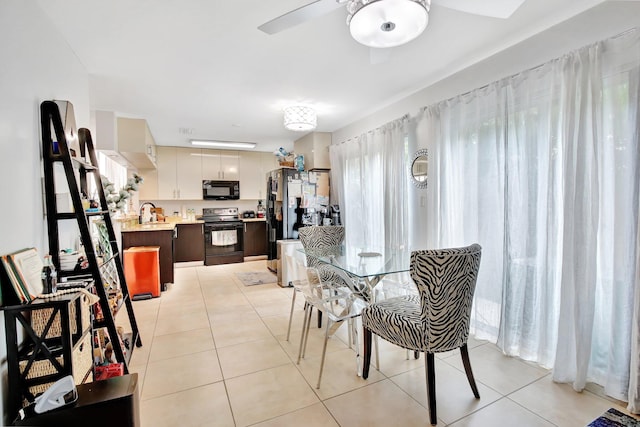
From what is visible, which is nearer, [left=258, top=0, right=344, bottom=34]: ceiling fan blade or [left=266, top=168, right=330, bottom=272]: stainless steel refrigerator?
[left=258, top=0, right=344, bottom=34]: ceiling fan blade

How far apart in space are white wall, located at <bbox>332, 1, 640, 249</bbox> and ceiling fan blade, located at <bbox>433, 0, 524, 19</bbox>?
769mm

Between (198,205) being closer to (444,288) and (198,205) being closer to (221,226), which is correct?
(221,226)

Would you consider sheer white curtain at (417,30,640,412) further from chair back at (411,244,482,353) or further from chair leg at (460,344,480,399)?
chair back at (411,244,482,353)

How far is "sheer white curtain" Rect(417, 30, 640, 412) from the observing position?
66.6 inches

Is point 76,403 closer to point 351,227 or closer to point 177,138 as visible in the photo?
point 351,227

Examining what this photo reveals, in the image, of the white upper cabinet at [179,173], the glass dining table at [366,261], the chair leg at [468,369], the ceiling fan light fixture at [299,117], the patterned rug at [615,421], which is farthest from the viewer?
the white upper cabinet at [179,173]

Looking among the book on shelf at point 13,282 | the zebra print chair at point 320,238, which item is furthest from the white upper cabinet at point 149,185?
the book on shelf at point 13,282

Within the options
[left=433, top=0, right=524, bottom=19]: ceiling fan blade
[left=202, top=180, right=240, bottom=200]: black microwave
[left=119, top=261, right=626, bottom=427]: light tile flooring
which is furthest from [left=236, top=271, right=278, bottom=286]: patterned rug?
[left=433, top=0, right=524, bottom=19]: ceiling fan blade

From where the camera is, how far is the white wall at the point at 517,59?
173 cm

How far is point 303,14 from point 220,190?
17.5 feet

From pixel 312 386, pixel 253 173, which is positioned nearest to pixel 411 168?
pixel 312 386

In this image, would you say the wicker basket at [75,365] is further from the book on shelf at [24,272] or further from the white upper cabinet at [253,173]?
the white upper cabinet at [253,173]

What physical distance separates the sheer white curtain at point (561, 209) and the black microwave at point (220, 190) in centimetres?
485

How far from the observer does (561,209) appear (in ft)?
6.51
